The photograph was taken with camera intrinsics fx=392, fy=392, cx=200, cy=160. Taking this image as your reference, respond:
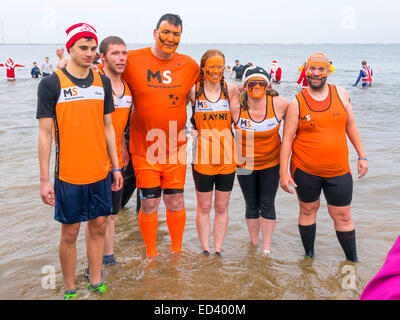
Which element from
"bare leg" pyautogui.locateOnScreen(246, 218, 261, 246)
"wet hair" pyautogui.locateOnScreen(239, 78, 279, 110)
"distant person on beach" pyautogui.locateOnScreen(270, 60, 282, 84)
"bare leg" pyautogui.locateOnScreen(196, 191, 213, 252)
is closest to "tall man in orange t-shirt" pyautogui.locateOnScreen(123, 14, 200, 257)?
"bare leg" pyautogui.locateOnScreen(196, 191, 213, 252)

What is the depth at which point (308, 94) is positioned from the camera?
399cm

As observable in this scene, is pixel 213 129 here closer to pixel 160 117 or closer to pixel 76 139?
pixel 160 117

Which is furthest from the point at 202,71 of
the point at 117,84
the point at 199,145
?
the point at 117,84

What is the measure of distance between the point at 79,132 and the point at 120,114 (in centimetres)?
76

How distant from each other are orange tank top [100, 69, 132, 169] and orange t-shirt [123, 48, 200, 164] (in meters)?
0.12

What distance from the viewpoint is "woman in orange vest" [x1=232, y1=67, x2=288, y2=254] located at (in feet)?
13.8

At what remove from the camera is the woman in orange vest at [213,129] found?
419 centimetres

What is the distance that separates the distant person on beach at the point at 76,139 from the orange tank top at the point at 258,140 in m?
1.47

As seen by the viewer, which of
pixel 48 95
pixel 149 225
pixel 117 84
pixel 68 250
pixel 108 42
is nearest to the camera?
pixel 48 95

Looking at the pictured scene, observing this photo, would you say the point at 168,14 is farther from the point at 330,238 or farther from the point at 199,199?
the point at 330,238

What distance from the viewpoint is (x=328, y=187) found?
13.4ft

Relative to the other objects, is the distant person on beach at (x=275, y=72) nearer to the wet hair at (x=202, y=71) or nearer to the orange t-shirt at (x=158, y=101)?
the wet hair at (x=202, y=71)
